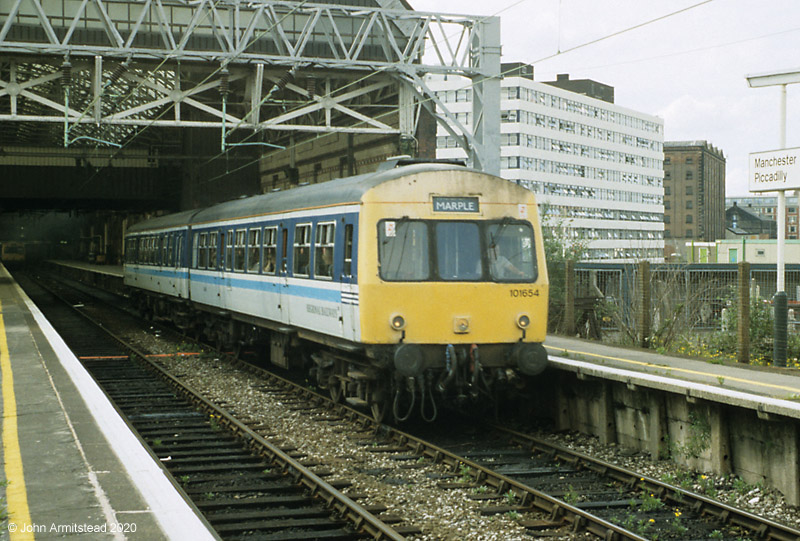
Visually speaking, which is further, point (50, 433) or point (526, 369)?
point (526, 369)

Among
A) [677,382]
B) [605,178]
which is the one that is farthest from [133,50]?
[605,178]

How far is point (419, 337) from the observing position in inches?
419

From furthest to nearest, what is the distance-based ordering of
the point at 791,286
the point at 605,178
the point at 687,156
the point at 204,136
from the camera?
1. the point at 687,156
2. the point at 605,178
3. the point at 204,136
4. the point at 791,286

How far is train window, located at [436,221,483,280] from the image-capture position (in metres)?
10.9

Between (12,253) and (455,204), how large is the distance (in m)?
91.6

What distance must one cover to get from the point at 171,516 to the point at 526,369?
6.04 meters

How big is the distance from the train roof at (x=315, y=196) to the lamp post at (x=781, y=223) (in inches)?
195

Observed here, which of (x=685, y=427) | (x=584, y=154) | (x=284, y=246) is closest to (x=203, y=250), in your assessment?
(x=284, y=246)

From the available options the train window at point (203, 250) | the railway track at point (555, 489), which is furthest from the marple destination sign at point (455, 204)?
the train window at point (203, 250)

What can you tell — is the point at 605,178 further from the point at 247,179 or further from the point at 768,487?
the point at 768,487

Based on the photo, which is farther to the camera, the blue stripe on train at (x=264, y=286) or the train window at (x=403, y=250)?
the blue stripe on train at (x=264, y=286)

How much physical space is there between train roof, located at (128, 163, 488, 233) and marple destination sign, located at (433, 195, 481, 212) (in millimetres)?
373

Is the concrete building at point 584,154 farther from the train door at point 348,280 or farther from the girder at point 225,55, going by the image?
the train door at point 348,280

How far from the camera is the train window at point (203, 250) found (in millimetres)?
19361
